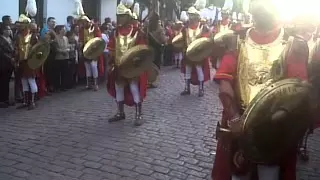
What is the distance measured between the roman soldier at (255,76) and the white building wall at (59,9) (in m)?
12.7

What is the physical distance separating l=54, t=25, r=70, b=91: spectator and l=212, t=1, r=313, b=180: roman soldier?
7523 millimetres

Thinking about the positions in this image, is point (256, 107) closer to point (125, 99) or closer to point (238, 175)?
point (238, 175)

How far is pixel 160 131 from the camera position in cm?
707

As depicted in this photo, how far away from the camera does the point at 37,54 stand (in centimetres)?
857

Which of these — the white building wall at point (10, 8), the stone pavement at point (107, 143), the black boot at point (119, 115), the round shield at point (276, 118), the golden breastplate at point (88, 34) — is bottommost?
the stone pavement at point (107, 143)

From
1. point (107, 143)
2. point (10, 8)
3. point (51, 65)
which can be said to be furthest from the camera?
point (10, 8)

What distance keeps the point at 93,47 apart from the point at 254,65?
6.88 metres

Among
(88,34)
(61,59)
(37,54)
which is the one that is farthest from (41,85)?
(88,34)

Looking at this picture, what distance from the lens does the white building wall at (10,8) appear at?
13.4 metres

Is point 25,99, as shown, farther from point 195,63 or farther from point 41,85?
point 195,63

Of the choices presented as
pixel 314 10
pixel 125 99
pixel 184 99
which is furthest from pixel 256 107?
→ pixel 184 99

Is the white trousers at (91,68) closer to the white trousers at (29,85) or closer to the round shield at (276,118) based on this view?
the white trousers at (29,85)

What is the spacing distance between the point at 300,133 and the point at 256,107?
14.9 inches

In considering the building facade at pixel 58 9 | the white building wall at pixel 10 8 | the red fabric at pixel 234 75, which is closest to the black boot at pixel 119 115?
the red fabric at pixel 234 75
